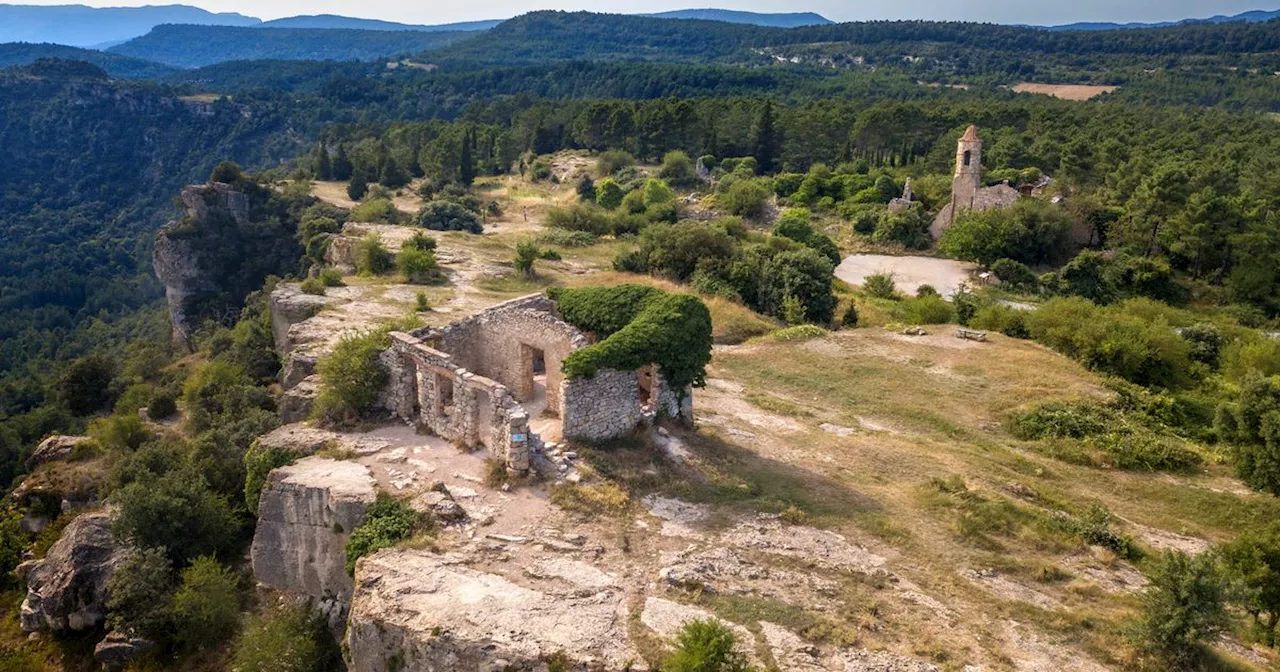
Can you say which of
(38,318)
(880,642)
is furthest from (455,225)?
(880,642)

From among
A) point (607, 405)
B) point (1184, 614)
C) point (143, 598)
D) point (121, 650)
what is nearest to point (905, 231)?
point (607, 405)

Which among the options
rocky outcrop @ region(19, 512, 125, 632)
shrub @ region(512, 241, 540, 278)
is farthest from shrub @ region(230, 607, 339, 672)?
shrub @ region(512, 241, 540, 278)

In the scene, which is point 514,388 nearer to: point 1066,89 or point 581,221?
point 581,221

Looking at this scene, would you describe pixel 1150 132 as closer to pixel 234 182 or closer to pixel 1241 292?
pixel 1241 292

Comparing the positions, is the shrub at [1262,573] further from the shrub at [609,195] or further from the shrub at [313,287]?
the shrub at [609,195]

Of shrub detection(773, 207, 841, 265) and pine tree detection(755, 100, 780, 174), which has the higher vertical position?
pine tree detection(755, 100, 780, 174)

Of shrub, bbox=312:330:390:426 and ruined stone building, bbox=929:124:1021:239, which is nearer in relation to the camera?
shrub, bbox=312:330:390:426

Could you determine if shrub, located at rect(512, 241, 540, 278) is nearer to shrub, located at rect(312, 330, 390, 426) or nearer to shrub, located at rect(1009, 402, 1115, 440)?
shrub, located at rect(312, 330, 390, 426)
